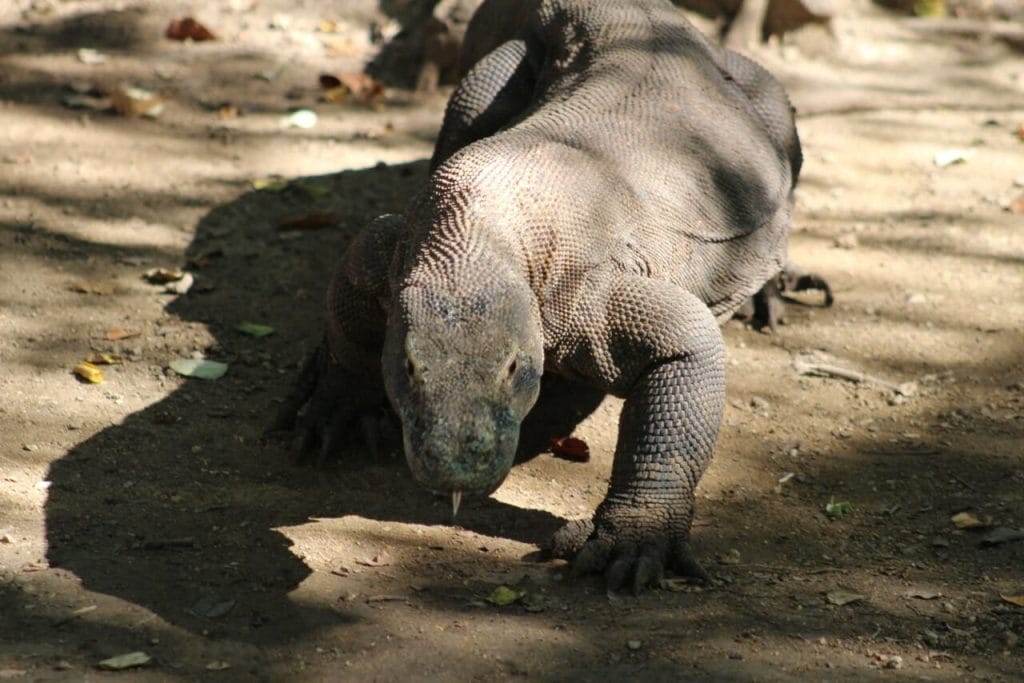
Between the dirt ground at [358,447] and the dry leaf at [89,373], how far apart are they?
0.04m

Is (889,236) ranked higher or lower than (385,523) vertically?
higher

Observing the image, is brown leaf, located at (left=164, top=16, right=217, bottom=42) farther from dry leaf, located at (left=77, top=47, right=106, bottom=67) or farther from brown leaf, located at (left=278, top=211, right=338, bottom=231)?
brown leaf, located at (left=278, top=211, right=338, bottom=231)

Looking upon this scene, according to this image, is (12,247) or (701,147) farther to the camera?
(12,247)

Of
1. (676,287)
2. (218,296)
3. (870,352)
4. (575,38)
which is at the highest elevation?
(575,38)

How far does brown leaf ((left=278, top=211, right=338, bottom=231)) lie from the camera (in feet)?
19.6

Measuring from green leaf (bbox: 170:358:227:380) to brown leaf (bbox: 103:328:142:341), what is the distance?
0.82ft

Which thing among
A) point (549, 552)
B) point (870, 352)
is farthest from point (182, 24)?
point (549, 552)

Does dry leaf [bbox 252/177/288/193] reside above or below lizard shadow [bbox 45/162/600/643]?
above

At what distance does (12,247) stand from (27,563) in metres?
2.45

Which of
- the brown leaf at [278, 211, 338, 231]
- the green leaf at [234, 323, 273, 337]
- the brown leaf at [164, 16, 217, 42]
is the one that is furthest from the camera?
the brown leaf at [164, 16, 217, 42]

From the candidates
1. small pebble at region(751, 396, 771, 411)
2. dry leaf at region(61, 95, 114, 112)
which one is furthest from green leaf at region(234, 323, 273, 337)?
dry leaf at region(61, 95, 114, 112)

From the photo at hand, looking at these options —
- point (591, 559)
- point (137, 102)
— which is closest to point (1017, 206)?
A: point (591, 559)

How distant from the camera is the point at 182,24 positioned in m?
7.66

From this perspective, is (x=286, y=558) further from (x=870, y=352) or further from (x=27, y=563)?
(x=870, y=352)
